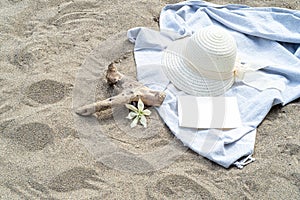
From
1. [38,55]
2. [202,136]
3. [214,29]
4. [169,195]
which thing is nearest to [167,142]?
[202,136]

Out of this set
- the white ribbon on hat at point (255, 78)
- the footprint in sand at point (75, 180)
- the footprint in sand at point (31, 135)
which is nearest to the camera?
the footprint in sand at point (75, 180)

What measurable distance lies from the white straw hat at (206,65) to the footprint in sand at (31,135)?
579 millimetres

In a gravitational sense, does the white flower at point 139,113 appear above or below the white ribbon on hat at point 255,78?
below

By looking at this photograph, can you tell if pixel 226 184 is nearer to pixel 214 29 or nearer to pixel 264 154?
pixel 264 154

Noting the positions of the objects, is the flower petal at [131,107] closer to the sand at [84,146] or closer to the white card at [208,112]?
the sand at [84,146]

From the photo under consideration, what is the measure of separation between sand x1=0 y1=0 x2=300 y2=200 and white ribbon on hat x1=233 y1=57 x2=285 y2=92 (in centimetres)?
11

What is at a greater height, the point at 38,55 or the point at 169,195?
the point at 38,55

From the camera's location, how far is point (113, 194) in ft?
4.84

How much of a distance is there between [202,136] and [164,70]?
0.38m

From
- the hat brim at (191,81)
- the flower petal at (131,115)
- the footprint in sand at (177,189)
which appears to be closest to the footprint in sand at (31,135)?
the flower petal at (131,115)

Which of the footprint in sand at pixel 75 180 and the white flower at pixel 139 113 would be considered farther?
the white flower at pixel 139 113

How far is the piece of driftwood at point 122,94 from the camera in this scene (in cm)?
171

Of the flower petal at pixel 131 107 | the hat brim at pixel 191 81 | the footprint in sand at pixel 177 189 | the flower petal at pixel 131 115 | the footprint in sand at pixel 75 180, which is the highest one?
the hat brim at pixel 191 81

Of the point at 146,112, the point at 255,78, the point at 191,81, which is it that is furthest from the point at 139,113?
the point at 255,78
